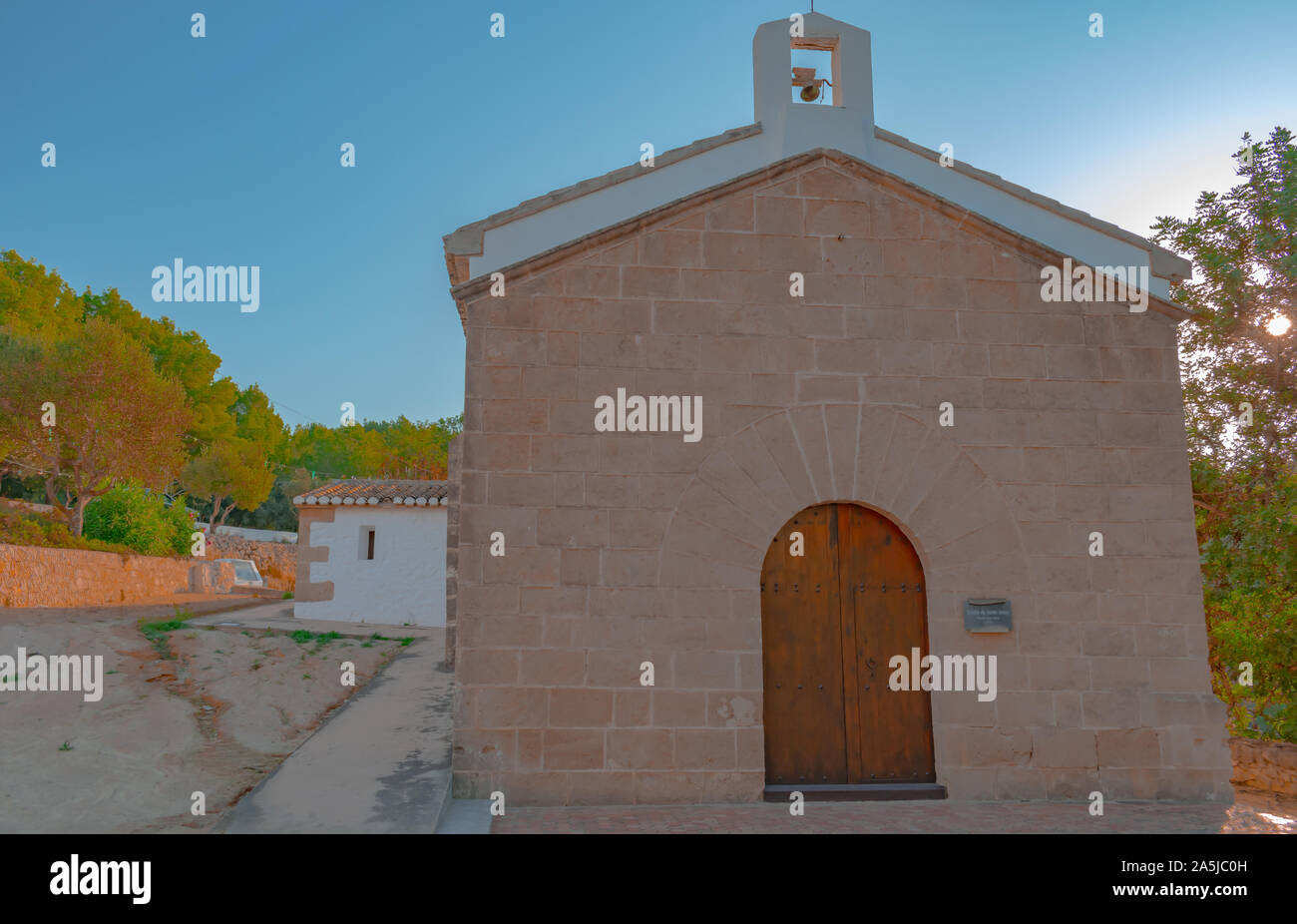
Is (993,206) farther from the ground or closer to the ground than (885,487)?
farther from the ground

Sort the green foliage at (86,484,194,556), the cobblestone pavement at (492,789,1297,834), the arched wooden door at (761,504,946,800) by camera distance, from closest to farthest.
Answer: the cobblestone pavement at (492,789,1297,834), the arched wooden door at (761,504,946,800), the green foliage at (86,484,194,556)

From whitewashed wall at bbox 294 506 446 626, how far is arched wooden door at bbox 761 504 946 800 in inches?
517

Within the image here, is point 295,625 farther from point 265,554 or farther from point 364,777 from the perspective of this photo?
point 265,554

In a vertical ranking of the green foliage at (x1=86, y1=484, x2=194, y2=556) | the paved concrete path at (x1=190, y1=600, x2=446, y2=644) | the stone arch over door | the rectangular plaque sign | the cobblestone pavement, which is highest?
the green foliage at (x1=86, y1=484, x2=194, y2=556)

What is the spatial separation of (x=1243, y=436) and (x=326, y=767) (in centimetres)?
1048

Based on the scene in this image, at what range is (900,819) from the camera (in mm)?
5938

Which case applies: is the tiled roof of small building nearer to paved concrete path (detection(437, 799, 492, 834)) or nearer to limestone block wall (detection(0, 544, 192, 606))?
limestone block wall (detection(0, 544, 192, 606))

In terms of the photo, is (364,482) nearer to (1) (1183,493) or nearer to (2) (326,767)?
(2) (326,767)

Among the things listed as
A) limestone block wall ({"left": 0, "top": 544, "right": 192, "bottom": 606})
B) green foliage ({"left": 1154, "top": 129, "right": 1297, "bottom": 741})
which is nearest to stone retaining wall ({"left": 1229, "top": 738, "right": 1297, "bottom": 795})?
green foliage ({"left": 1154, "top": 129, "right": 1297, "bottom": 741})

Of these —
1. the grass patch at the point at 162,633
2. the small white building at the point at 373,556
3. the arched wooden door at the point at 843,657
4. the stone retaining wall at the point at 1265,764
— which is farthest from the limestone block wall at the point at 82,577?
the stone retaining wall at the point at 1265,764

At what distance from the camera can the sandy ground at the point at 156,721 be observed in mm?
6238

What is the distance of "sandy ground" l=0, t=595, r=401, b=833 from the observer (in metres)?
6.24

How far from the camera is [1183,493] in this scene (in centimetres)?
696
